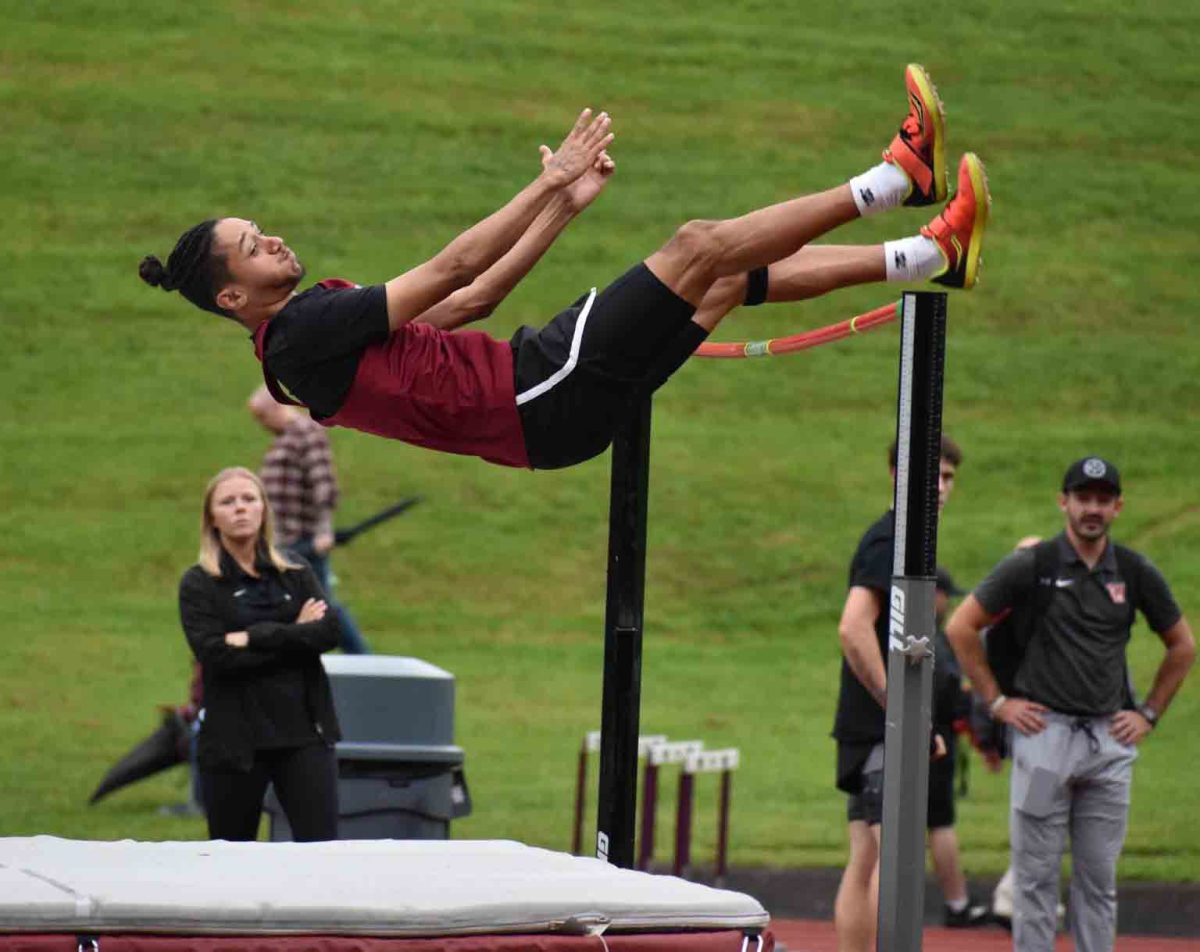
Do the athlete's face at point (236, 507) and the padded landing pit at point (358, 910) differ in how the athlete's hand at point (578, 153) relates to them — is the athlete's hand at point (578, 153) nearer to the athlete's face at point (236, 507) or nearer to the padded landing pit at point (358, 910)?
the padded landing pit at point (358, 910)

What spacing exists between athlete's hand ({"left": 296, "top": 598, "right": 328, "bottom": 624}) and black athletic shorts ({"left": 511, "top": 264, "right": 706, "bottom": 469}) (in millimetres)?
2083

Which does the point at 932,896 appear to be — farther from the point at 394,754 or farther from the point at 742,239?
the point at 742,239

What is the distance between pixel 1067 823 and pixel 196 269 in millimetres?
3768

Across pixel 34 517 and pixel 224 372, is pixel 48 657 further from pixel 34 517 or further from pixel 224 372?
pixel 224 372

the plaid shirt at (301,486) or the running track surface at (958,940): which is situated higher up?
the plaid shirt at (301,486)

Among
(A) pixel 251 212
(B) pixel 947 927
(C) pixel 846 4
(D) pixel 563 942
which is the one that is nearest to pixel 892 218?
(C) pixel 846 4

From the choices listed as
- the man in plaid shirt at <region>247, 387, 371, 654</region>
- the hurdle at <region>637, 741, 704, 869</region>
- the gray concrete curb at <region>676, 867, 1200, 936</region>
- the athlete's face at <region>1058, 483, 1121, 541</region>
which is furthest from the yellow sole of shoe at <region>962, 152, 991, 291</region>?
the man in plaid shirt at <region>247, 387, 371, 654</region>

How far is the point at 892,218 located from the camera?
22.1m

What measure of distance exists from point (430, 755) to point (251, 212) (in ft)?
48.3

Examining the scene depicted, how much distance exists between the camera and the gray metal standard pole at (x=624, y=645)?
629cm

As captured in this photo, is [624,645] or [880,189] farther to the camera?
[624,645]

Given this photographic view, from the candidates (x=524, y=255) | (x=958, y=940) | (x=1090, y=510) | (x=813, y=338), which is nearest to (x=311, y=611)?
(x=524, y=255)

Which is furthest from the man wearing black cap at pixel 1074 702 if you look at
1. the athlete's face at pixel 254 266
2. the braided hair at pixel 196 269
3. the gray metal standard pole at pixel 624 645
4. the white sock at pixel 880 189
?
the braided hair at pixel 196 269

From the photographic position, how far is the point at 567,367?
567 cm
